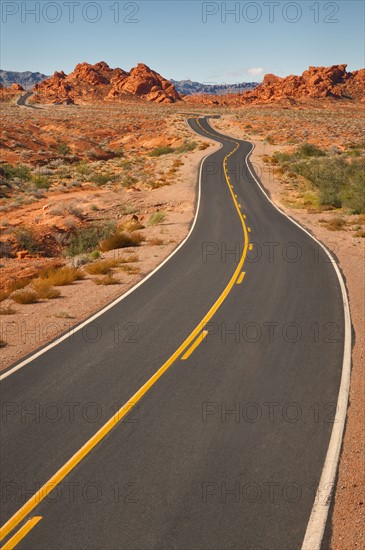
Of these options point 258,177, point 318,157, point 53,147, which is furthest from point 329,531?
point 53,147

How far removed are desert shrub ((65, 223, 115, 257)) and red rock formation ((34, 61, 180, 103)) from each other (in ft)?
389

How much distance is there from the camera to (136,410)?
8.71m

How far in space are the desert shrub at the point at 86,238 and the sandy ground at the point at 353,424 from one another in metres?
11.7

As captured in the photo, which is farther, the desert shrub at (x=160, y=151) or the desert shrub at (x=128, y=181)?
the desert shrub at (x=160, y=151)

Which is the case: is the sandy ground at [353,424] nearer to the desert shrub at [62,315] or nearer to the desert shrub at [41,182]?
the desert shrub at [62,315]

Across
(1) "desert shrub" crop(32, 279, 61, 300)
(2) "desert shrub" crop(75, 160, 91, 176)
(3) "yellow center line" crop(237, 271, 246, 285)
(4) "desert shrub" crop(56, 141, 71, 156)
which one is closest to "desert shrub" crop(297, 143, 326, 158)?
(2) "desert shrub" crop(75, 160, 91, 176)

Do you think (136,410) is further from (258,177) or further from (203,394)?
(258,177)

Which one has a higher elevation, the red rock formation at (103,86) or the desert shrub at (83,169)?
the red rock formation at (103,86)

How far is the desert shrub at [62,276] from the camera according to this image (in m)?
16.4

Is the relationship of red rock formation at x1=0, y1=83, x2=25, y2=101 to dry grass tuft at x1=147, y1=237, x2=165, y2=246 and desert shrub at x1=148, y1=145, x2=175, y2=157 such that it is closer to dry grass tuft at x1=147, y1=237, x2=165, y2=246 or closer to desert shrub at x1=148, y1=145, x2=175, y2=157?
desert shrub at x1=148, y1=145, x2=175, y2=157

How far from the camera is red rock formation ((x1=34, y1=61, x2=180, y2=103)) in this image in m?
140

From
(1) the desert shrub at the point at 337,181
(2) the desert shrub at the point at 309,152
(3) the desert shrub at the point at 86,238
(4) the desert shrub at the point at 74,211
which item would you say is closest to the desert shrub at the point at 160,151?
(2) the desert shrub at the point at 309,152

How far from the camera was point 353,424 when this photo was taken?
8445 millimetres

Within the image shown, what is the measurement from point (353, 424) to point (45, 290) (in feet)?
34.6
